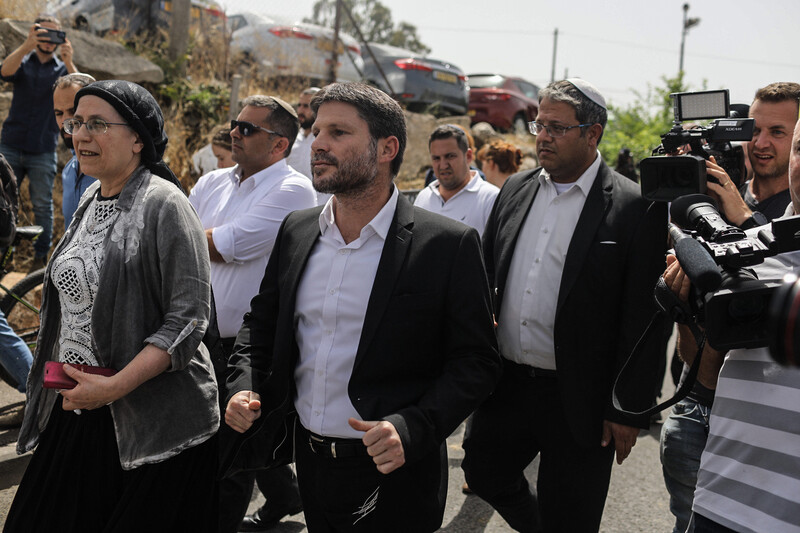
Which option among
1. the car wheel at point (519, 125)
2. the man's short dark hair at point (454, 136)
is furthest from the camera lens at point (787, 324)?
the car wheel at point (519, 125)

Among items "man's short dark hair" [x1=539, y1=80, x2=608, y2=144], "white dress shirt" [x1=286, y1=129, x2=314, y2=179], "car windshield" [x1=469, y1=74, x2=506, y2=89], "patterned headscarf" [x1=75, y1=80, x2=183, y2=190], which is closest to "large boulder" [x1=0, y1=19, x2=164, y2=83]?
"white dress shirt" [x1=286, y1=129, x2=314, y2=179]

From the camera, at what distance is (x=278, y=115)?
4004 mm

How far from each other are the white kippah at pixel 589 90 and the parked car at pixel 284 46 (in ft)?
35.8

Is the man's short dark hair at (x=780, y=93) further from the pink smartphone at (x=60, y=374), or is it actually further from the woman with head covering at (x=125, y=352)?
the pink smartphone at (x=60, y=374)

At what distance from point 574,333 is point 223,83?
10.4 meters

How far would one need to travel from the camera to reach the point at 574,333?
2.82 meters

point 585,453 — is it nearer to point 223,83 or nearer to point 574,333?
point 574,333

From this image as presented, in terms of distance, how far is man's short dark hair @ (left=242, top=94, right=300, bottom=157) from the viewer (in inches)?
156

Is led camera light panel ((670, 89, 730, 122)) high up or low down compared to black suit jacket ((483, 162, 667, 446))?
up

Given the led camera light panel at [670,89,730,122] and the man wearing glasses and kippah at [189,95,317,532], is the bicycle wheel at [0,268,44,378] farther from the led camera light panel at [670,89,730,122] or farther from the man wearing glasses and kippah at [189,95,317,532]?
the led camera light panel at [670,89,730,122]

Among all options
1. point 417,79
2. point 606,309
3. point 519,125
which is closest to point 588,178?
point 606,309

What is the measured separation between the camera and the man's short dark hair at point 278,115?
3.97m

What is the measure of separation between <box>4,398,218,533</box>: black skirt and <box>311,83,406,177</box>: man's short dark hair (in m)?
1.31

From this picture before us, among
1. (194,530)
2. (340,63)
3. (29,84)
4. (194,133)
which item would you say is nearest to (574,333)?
(194,530)
